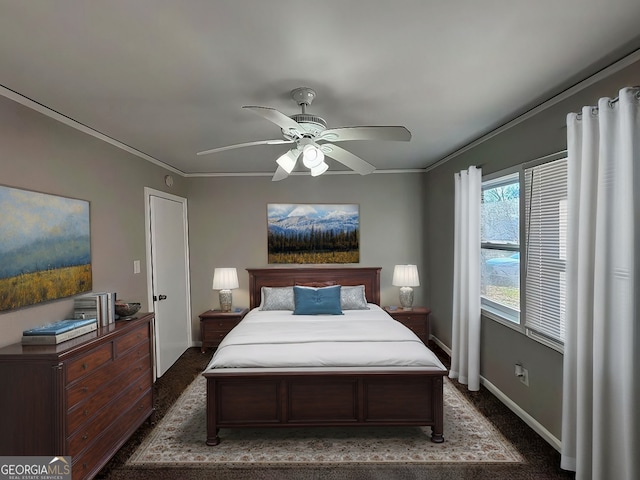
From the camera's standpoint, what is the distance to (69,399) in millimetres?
2008

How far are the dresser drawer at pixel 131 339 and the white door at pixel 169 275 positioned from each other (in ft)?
3.53

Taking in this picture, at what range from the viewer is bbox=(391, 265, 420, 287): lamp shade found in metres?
4.63

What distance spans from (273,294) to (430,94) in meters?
3.03

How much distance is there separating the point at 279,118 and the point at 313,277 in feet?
10.5

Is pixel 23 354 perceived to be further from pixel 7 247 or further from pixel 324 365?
pixel 324 365

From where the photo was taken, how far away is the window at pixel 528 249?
→ 2.53 metres

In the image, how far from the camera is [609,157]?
192cm

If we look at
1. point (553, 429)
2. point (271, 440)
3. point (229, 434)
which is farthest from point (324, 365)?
point (553, 429)

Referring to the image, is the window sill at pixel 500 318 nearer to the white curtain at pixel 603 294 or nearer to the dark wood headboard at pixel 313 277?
the white curtain at pixel 603 294

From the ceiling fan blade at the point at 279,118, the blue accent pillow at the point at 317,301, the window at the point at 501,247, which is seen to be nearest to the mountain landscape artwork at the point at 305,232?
the blue accent pillow at the point at 317,301

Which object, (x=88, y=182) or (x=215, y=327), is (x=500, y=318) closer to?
(x=215, y=327)

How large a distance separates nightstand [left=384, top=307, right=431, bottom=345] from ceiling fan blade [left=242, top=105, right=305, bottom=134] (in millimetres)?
3112

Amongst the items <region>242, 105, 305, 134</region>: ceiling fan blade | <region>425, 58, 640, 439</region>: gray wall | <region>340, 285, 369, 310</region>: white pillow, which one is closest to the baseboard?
<region>425, 58, 640, 439</region>: gray wall

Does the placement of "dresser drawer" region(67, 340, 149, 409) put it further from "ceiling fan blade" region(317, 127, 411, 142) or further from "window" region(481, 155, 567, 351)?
"window" region(481, 155, 567, 351)
